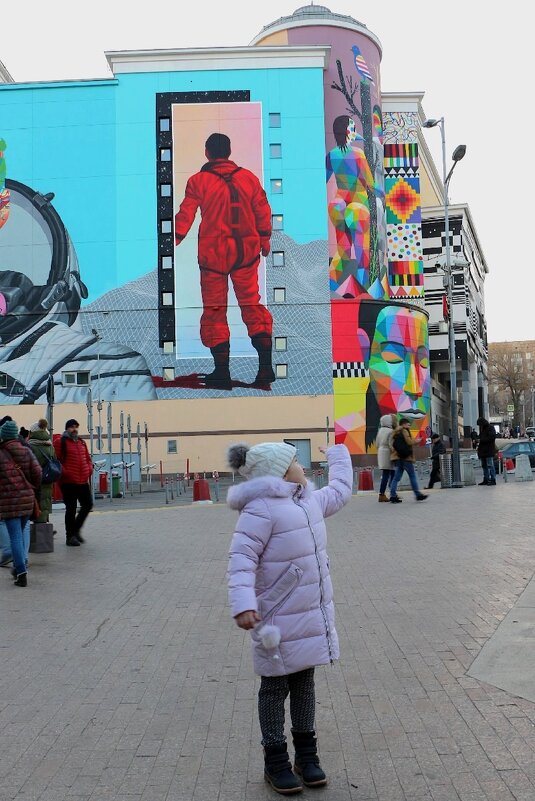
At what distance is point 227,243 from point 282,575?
48.4 meters

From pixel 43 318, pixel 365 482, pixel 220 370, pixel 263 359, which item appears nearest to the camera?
pixel 365 482

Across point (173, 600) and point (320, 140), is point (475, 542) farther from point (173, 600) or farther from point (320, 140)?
point (320, 140)

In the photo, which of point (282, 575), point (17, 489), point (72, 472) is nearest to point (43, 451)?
point (72, 472)

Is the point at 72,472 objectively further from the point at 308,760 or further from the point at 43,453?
the point at 308,760

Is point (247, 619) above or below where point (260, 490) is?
below

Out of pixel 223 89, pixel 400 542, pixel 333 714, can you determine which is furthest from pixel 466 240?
pixel 333 714

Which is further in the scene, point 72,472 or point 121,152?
point 121,152

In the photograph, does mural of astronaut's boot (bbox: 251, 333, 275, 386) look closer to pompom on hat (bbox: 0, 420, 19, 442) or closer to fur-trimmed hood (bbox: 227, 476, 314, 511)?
pompom on hat (bbox: 0, 420, 19, 442)

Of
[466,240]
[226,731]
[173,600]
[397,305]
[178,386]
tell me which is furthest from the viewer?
[466,240]

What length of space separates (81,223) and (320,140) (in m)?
14.5

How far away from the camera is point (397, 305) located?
178ft

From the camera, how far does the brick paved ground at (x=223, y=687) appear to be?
13.3ft

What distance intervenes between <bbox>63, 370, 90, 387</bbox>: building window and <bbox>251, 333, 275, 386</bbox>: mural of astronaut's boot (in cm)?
964

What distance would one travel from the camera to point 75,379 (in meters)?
51.6
